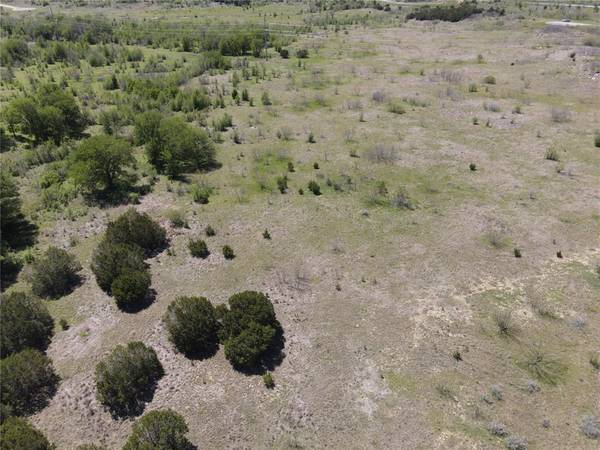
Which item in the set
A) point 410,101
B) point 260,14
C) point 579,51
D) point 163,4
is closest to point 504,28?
point 579,51

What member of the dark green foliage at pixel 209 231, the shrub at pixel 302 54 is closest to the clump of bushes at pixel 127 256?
the dark green foliage at pixel 209 231

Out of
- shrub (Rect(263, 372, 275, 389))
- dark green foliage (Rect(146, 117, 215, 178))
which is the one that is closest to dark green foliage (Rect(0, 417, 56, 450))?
shrub (Rect(263, 372, 275, 389))

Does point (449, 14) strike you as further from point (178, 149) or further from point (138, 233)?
point (138, 233)

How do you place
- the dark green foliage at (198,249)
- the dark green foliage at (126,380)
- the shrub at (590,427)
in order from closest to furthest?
the shrub at (590,427), the dark green foliage at (126,380), the dark green foliage at (198,249)

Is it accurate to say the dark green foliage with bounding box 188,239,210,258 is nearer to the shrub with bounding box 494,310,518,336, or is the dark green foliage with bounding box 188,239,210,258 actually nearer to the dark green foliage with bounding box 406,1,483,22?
the shrub with bounding box 494,310,518,336

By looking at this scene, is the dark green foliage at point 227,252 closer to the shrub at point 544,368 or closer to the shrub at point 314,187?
the shrub at point 314,187

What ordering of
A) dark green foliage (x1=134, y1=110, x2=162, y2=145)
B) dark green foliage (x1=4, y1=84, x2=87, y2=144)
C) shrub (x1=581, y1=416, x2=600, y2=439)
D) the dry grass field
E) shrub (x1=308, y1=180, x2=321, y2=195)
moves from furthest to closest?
1. dark green foliage (x1=4, y1=84, x2=87, y2=144)
2. dark green foliage (x1=134, y1=110, x2=162, y2=145)
3. shrub (x1=308, y1=180, x2=321, y2=195)
4. the dry grass field
5. shrub (x1=581, y1=416, x2=600, y2=439)

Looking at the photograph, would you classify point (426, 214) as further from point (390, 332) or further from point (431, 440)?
point (431, 440)
